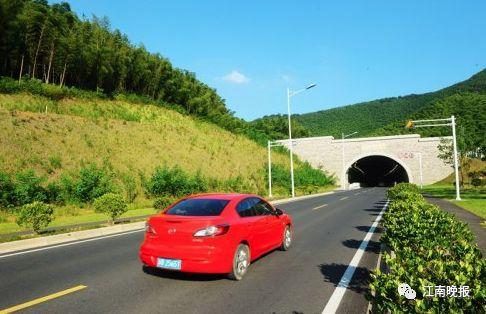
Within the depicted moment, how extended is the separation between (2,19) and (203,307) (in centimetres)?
4207

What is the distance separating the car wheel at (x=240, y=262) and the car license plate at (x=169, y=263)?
3.12ft

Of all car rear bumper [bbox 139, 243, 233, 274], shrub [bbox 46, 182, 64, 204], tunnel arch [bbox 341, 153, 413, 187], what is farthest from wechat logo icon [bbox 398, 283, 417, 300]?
tunnel arch [bbox 341, 153, 413, 187]

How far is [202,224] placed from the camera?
673cm

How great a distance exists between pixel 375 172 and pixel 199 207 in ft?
301

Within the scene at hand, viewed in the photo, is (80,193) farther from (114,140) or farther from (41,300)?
(41,300)

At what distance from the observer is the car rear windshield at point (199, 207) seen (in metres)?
7.26

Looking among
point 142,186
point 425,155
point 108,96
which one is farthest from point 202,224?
point 425,155

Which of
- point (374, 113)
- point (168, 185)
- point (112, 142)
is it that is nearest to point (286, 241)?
point (168, 185)

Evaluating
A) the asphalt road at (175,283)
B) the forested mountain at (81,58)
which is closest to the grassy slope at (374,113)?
the forested mountain at (81,58)

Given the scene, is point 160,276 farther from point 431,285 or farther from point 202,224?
point 431,285

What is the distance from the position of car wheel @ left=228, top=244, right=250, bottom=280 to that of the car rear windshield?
31.6 inches

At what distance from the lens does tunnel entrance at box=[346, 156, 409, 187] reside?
264 feet

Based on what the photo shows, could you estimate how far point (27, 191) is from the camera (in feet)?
70.6

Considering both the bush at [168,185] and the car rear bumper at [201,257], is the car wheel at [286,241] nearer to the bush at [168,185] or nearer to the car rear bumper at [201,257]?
the car rear bumper at [201,257]
